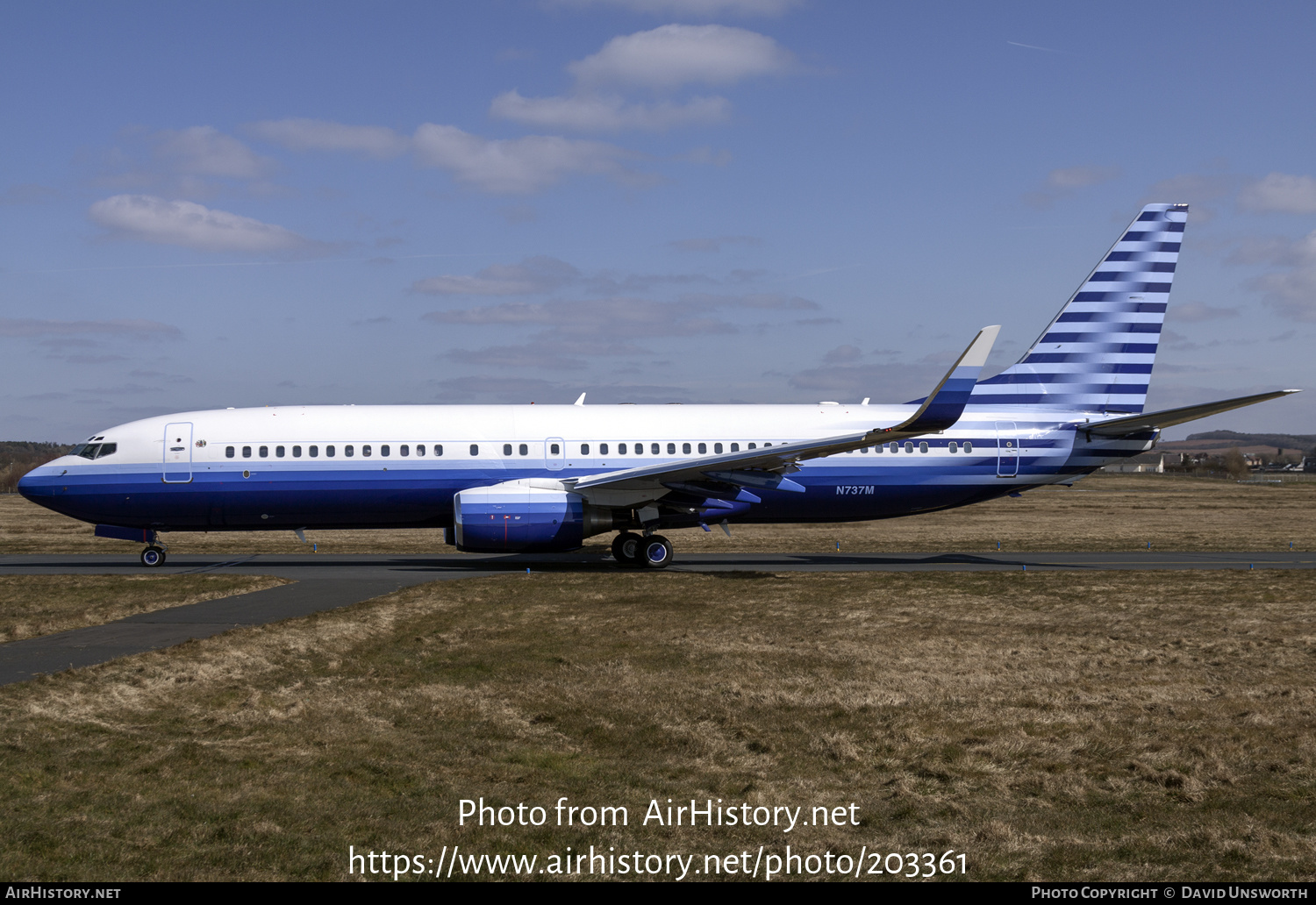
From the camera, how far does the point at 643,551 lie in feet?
86.8

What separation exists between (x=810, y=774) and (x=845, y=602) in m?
10.7

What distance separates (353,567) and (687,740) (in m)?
18.3

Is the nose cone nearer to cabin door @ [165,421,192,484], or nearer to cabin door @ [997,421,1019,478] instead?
cabin door @ [165,421,192,484]

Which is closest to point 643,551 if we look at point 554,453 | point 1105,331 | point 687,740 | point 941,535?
point 554,453

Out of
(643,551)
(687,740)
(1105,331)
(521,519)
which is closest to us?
(687,740)

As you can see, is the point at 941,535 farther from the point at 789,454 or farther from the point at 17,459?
A: the point at 17,459

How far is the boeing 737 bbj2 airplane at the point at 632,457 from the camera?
25.9 meters

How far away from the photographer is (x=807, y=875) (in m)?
6.99

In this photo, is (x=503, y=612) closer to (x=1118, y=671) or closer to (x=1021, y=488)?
(x=1118, y=671)

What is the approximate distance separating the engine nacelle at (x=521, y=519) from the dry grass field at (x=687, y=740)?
6.62 m

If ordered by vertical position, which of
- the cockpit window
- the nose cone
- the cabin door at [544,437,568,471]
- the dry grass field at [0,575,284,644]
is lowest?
the dry grass field at [0,575,284,644]

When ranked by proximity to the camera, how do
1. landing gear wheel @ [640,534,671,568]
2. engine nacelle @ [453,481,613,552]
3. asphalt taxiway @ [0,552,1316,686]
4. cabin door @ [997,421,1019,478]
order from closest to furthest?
asphalt taxiway @ [0,552,1316,686]
engine nacelle @ [453,481,613,552]
landing gear wheel @ [640,534,671,568]
cabin door @ [997,421,1019,478]

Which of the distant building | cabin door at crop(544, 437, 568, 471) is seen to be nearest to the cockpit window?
cabin door at crop(544, 437, 568, 471)

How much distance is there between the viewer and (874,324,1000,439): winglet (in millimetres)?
22219
